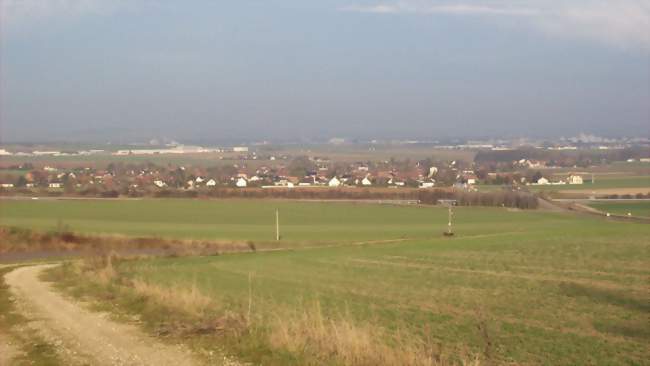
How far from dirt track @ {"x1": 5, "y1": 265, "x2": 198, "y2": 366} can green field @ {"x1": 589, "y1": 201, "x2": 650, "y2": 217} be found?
53.0 metres

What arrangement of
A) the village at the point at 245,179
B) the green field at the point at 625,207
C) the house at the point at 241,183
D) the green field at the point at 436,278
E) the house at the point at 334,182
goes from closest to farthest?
the green field at the point at 436,278 < the green field at the point at 625,207 < the village at the point at 245,179 < the house at the point at 241,183 < the house at the point at 334,182

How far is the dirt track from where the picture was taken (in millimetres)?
9727

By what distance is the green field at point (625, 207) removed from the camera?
60650 millimetres

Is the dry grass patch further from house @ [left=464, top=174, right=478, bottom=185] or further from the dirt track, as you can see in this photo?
house @ [left=464, top=174, right=478, bottom=185]

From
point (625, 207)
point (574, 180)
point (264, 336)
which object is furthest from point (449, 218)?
point (264, 336)

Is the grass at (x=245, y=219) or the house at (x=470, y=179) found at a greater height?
the house at (x=470, y=179)

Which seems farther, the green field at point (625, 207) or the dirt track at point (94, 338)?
the green field at point (625, 207)

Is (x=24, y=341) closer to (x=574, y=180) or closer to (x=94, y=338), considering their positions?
(x=94, y=338)

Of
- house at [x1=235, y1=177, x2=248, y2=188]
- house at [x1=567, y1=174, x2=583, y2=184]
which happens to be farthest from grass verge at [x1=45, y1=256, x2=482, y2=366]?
house at [x1=567, y1=174, x2=583, y2=184]

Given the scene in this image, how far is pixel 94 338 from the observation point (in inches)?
438

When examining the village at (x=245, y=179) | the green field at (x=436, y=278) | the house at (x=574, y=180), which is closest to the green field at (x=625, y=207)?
the green field at (x=436, y=278)

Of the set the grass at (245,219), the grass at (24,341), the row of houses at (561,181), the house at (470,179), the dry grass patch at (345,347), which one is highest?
the dry grass patch at (345,347)

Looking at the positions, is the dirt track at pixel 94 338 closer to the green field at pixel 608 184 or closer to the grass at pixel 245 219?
the grass at pixel 245 219

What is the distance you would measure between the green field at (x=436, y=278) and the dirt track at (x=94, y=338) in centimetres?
108
